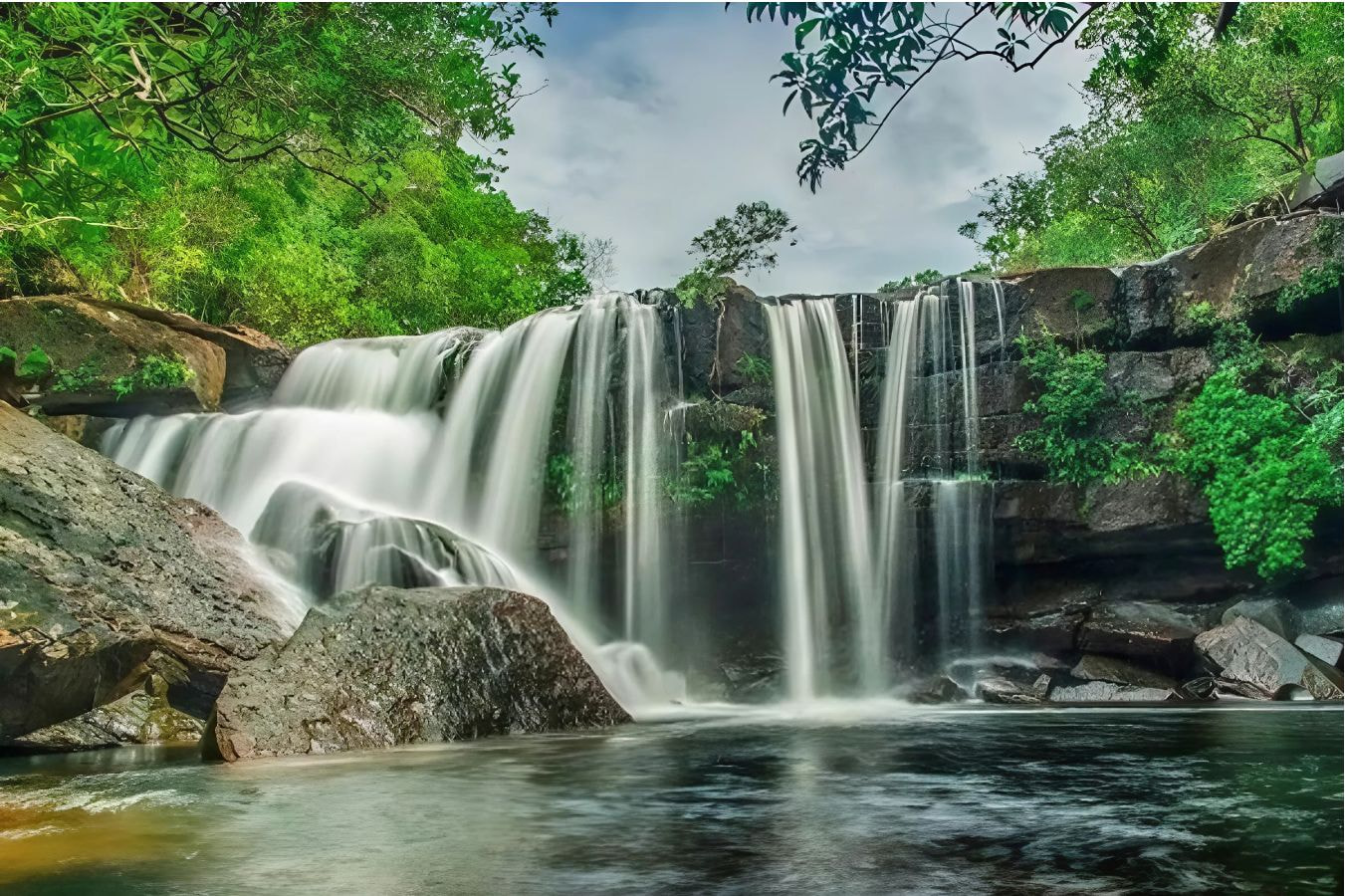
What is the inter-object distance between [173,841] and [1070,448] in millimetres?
11681

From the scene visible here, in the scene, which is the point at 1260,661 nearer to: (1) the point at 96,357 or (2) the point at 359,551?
(2) the point at 359,551

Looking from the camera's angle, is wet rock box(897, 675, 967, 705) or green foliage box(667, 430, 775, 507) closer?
wet rock box(897, 675, 967, 705)

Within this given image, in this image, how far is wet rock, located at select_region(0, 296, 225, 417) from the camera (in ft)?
44.3

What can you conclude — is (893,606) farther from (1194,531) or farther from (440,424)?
(440,424)

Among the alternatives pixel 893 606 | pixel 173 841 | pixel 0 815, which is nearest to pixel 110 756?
pixel 0 815

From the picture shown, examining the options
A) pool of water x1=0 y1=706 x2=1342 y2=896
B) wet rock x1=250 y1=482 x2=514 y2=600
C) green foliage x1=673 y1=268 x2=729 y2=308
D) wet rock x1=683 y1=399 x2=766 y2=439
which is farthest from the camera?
green foliage x1=673 y1=268 x2=729 y2=308

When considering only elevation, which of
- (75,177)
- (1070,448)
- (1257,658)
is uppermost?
(75,177)

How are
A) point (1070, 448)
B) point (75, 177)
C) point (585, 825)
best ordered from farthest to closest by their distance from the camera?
point (1070, 448)
point (75, 177)
point (585, 825)

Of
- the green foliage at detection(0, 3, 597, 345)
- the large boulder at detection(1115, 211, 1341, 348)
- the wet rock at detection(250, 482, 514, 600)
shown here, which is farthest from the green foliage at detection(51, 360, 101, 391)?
the large boulder at detection(1115, 211, 1341, 348)

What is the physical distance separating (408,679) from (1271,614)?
33.8 ft

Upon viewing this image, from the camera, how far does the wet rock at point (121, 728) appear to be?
6.83 metres

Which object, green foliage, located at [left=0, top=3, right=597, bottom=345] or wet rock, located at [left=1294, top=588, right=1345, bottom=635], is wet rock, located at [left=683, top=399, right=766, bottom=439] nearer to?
green foliage, located at [left=0, top=3, right=597, bottom=345]

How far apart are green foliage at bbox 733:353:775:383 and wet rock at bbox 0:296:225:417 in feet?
25.5

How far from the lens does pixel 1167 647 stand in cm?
1179
